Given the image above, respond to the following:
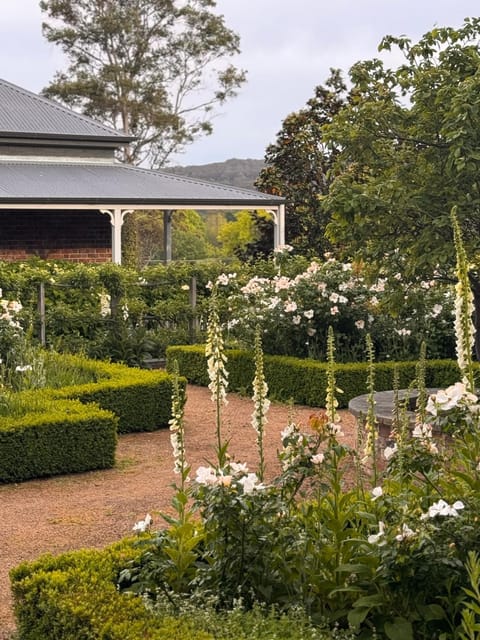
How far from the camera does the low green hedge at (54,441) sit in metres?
8.55

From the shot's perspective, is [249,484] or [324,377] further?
[324,377]

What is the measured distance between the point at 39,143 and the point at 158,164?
2137 centimetres

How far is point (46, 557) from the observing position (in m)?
5.08

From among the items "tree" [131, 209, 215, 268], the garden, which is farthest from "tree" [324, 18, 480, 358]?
"tree" [131, 209, 215, 268]

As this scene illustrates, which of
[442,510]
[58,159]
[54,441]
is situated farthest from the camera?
[58,159]

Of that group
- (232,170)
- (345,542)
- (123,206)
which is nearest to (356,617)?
(345,542)

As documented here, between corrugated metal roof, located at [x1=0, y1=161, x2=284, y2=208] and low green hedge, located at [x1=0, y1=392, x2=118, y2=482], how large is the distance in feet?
34.7

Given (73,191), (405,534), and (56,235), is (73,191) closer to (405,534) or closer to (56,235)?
(56,235)

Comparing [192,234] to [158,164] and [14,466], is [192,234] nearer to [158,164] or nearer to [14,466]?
[158,164]

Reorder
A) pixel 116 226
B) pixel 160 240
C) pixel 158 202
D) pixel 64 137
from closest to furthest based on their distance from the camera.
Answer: pixel 116 226, pixel 158 202, pixel 64 137, pixel 160 240

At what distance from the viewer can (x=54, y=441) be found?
8.73 meters

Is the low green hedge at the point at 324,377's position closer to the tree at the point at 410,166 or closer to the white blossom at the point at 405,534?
the tree at the point at 410,166

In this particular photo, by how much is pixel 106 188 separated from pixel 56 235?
1479mm

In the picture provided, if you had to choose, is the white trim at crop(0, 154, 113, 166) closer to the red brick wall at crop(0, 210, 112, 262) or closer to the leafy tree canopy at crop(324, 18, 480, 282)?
the red brick wall at crop(0, 210, 112, 262)
